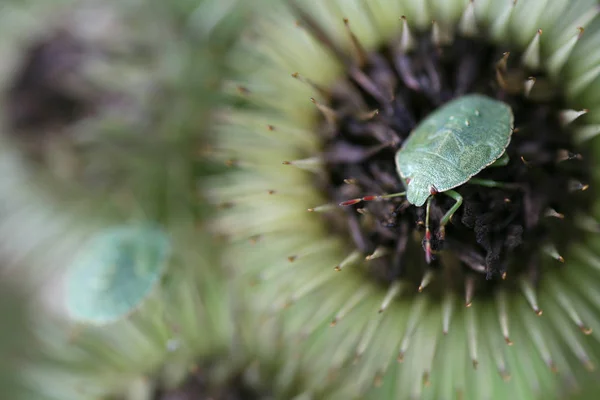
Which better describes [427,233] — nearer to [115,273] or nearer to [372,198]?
[372,198]

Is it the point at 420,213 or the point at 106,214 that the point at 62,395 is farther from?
the point at 420,213

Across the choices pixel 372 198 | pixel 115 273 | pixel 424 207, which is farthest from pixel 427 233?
pixel 115 273

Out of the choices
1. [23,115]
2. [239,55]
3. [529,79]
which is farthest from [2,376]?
[529,79]

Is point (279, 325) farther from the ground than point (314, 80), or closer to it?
closer to it

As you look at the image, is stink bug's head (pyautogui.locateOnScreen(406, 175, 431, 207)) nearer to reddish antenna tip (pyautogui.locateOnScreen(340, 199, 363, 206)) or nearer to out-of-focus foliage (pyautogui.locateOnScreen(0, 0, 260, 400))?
reddish antenna tip (pyautogui.locateOnScreen(340, 199, 363, 206))

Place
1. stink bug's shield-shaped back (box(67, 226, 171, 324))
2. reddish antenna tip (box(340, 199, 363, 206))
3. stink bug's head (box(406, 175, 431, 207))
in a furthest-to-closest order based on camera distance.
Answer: stink bug's shield-shaped back (box(67, 226, 171, 324)), reddish antenna tip (box(340, 199, 363, 206)), stink bug's head (box(406, 175, 431, 207))

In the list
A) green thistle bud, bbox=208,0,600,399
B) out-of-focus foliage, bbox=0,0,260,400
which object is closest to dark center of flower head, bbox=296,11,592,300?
green thistle bud, bbox=208,0,600,399
